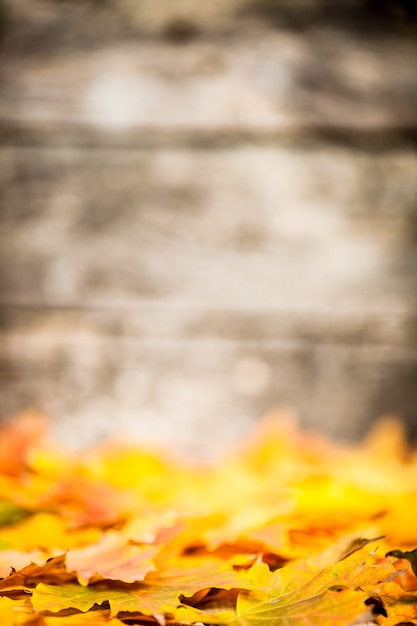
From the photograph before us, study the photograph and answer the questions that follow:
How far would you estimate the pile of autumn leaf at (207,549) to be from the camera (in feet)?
1.14

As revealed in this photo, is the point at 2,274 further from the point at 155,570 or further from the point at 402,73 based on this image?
the point at 402,73

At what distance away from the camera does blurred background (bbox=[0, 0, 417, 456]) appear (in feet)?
2.83

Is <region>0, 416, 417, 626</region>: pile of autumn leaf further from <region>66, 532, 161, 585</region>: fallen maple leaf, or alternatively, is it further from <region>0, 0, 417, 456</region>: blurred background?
<region>0, 0, 417, 456</region>: blurred background


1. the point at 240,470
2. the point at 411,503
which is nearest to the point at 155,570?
the point at 411,503

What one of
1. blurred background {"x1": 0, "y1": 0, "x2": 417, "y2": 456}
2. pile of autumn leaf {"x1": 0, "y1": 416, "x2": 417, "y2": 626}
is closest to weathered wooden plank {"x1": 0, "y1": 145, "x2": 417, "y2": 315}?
blurred background {"x1": 0, "y1": 0, "x2": 417, "y2": 456}

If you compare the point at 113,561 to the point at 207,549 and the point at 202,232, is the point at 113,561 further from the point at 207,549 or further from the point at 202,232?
the point at 202,232

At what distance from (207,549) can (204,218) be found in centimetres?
56

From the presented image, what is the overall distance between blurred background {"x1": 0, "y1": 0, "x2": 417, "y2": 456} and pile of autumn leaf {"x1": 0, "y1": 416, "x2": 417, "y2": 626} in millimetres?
153

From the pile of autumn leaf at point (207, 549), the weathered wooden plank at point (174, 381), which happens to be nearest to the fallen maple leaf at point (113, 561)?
the pile of autumn leaf at point (207, 549)

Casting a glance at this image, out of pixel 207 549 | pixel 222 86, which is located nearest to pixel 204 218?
pixel 222 86

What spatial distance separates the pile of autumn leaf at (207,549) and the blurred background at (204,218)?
0.50ft

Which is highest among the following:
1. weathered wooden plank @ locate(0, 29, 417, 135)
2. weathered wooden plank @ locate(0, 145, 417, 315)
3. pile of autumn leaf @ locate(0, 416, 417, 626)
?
weathered wooden plank @ locate(0, 29, 417, 135)

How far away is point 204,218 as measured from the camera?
877 mm

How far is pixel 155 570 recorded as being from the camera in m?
0.40
